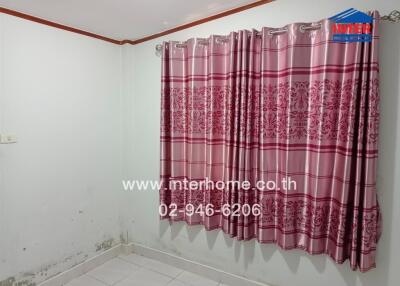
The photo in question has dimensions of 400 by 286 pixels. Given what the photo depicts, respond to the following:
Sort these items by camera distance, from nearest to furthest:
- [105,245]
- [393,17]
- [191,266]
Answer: [393,17] → [191,266] → [105,245]

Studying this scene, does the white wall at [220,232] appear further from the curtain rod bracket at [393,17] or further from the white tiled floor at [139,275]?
the white tiled floor at [139,275]

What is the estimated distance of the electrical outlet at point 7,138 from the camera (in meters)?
1.76

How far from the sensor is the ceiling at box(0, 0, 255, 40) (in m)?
1.75

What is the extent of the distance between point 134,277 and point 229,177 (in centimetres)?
130

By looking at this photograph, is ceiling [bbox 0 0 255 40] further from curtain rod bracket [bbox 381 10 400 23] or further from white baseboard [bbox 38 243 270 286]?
white baseboard [bbox 38 243 270 286]

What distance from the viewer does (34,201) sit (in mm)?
1976

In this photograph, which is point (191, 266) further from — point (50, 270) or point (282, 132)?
point (282, 132)

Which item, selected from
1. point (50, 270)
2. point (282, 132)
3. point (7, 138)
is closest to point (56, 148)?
point (7, 138)

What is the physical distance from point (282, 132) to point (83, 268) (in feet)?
7.02

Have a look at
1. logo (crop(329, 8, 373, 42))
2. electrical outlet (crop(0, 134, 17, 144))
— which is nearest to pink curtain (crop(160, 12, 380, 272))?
logo (crop(329, 8, 373, 42))

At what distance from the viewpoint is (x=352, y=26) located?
1.44 metres

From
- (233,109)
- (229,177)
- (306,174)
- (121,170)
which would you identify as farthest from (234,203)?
(121,170)

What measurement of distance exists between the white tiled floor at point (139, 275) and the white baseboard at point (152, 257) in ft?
0.13

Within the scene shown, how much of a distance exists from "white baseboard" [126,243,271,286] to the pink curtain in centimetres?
40
